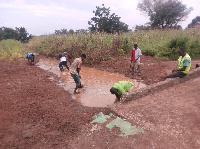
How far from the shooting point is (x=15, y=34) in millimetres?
28281

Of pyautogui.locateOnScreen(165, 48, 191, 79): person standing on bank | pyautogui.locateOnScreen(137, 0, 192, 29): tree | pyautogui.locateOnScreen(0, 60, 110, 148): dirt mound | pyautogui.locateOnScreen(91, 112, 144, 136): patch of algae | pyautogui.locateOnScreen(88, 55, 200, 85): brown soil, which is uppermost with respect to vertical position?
pyautogui.locateOnScreen(137, 0, 192, 29): tree

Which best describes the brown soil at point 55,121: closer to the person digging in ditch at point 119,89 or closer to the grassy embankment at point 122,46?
the person digging in ditch at point 119,89

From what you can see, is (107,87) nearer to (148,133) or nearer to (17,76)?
(148,133)

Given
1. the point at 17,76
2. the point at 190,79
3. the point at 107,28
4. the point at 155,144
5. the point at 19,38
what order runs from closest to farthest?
the point at 155,144 < the point at 190,79 < the point at 17,76 < the point at 107,28 < the point at 19,38

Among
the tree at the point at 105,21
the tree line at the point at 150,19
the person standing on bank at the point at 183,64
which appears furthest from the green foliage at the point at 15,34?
the person standing on bank at the point at 183,64

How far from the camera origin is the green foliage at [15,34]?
27.5 meters

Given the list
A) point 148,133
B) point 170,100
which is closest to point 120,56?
point 170,100

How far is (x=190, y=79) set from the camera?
7.21 metres

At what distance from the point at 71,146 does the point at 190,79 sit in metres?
5.77

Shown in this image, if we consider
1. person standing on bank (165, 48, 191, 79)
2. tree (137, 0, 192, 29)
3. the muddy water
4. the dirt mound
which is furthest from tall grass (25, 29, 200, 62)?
tree (137, 0, 192, 29)

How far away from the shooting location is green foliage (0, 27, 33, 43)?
2753 centimetres

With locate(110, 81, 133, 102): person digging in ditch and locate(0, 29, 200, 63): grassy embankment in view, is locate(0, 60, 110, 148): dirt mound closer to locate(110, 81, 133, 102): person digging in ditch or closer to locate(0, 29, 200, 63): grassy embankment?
locate(110, 81, 133, 102): person digging in ditch

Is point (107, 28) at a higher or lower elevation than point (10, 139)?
higher

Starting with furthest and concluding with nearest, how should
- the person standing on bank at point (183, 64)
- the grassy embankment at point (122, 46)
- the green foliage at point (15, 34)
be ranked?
1. the green foliage at point (15, 34)
2. the grassy embankment at point (122, 46)
3. the person standing on bank at point (183, 64)
